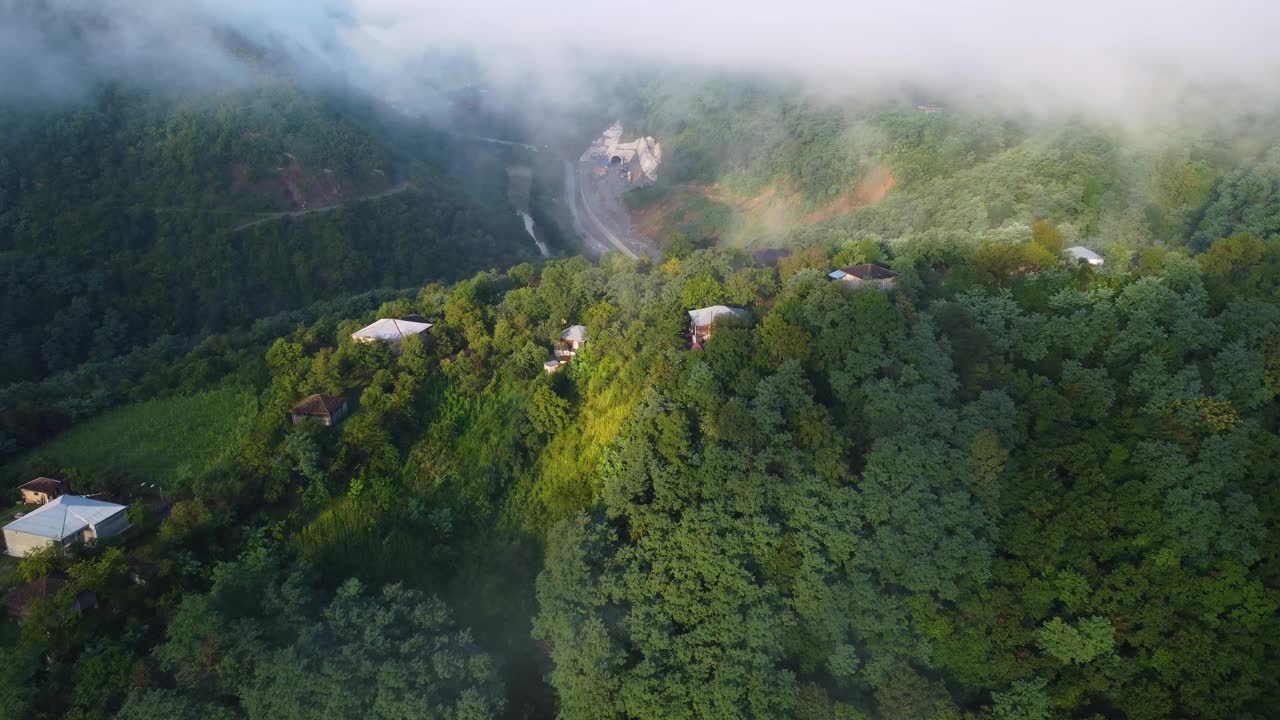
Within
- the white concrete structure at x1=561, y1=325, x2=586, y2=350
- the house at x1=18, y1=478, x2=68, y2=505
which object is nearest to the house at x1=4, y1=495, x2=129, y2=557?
the house at x1=18, y1=478, x2=68, y2=505

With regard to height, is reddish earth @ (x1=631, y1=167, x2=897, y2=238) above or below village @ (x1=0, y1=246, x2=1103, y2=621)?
below

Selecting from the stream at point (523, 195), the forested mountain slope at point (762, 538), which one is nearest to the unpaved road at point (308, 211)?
the stream at point (523, 195)

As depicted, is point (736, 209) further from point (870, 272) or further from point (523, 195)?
point (870, 272)

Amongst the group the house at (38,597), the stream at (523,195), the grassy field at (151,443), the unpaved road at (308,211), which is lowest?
the stream at (523,195)

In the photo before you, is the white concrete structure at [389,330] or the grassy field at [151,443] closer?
the grassy field at [151,443]

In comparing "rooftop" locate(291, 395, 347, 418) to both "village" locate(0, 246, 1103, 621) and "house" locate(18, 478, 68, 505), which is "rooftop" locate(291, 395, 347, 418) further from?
Answer: "house" locate(18, 478, 68, 505)

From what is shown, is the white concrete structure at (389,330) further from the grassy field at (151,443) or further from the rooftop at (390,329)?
the grassy field at (151,443)

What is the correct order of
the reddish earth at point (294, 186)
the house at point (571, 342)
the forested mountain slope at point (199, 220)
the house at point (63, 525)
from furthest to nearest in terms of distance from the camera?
the reddish earth at point (294, 186), the forested mountain slope at point (199, 220), the house at point (571, 342), the house at point (63, 525)
